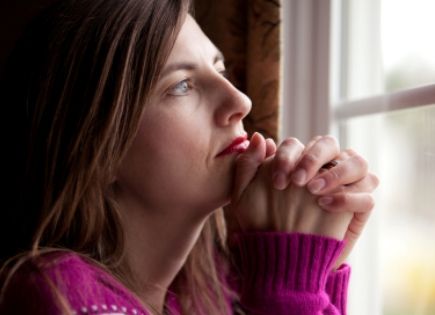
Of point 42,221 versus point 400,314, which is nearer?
point 42,221

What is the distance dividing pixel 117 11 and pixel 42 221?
0.45 meters

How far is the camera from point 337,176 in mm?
985

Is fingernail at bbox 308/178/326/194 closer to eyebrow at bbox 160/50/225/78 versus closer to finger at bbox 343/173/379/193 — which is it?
finger at bbox 343/173/379/193

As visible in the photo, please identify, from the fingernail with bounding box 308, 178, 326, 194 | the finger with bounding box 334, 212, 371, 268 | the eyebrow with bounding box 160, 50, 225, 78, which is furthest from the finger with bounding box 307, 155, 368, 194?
the eyebrow with bounding box 160, 50, 225, 78

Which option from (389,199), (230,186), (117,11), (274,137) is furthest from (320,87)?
(117,11)

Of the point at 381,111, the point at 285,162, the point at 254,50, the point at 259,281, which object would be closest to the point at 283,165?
the point at 285,162

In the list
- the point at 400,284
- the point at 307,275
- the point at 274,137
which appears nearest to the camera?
the point at 307,275

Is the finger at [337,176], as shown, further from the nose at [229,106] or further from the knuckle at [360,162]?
the nose at [229,106]

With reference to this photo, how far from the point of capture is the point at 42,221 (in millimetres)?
1053

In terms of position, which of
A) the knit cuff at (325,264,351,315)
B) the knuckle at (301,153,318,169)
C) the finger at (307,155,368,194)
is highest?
the knuckle at (301,153,318,169)

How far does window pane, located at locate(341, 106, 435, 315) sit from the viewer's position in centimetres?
109

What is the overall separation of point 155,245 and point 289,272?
0.34 meters

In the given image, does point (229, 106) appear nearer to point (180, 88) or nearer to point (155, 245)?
point (180, 88)

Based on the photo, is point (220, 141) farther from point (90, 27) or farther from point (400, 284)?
point (400, 284)
